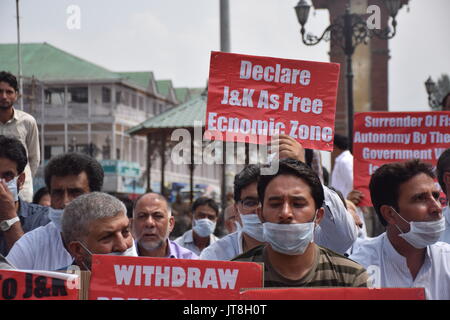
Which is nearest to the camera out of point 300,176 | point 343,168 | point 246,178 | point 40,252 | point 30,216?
point 300,176

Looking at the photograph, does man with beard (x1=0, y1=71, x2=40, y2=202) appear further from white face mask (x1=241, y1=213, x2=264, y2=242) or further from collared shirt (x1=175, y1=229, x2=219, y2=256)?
white face mask (x1=241, y1=213, x2=264, y2=242)

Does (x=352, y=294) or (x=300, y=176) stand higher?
(x=300, y=176)

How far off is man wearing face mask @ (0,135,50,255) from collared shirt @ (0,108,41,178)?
53.4 inches

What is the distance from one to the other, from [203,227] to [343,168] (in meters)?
1.83

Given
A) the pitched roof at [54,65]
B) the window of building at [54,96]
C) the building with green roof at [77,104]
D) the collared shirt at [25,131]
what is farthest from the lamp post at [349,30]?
the window of building at [54,96]

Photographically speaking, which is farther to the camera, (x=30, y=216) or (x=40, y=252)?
(x=30, y=216)

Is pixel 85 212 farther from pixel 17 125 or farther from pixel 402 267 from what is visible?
pixel 17 125

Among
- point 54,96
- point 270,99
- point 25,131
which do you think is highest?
point 54,96

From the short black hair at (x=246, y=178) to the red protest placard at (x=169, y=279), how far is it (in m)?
2.04

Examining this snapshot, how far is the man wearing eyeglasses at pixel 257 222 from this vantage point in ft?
14.6

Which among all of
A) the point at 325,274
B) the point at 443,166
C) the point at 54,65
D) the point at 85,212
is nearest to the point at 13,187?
the point at 85,212

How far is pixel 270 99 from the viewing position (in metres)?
5.23

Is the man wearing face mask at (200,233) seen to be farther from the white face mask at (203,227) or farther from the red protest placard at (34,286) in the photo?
Result: the red protest placard at (34,286)
